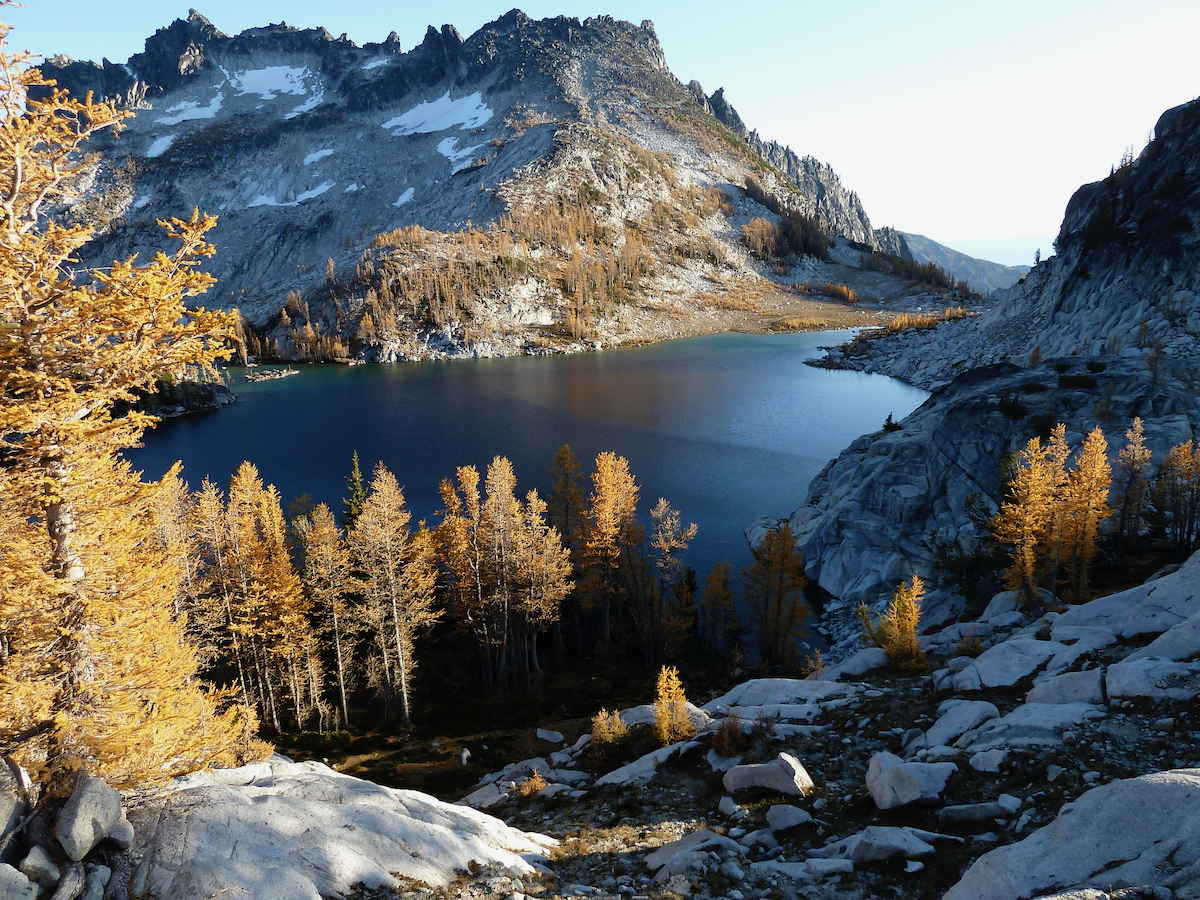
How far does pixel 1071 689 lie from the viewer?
16781 mm

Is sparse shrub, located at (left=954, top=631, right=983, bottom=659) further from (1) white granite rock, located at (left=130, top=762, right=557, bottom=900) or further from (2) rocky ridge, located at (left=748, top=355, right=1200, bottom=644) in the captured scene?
(1) white granite rock, located at (left=130, top=762, right=557, bottom=900)

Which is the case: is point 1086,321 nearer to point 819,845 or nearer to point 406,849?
point 819,845

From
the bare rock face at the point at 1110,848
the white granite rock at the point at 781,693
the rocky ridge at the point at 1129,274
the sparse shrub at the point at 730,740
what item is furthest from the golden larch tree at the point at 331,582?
the rocky ridge at the point at 1129,274

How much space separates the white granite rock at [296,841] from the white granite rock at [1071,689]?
49.2 feet

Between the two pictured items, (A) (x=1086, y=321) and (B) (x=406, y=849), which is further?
(A) (x=1086, y=321)

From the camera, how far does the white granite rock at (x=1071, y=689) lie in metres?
16.1

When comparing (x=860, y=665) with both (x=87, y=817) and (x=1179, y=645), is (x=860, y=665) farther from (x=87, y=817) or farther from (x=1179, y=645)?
(x=87, y=817)

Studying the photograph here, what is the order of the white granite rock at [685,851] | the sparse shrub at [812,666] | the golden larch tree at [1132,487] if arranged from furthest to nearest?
the golden larch tree at [1132,487] → the sparse shrub at [812,666] → the white granite rock at [685,851]

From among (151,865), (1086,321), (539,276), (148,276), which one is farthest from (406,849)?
(539,276)

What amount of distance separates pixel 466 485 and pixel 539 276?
17242 centimetres

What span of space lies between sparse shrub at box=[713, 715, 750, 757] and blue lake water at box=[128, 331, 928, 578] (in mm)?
32174

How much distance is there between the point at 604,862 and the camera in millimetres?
13945

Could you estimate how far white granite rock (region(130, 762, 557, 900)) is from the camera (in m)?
9.48

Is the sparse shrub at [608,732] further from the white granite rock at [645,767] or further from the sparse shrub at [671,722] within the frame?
the white granite rock at [645,767]
